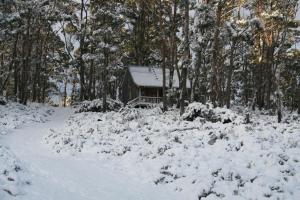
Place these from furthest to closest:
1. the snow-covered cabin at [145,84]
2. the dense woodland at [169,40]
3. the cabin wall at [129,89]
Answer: the cabin wall at [129,89] < the snow-covered cabin at [145,84] < the dense woodland at [169,40]

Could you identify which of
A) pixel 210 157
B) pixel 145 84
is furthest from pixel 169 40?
pixel 210 157

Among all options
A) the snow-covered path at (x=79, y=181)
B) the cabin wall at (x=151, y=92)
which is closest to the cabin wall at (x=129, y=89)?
the cabin wall at (x=151, y=92)

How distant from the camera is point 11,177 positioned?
9.81 meters

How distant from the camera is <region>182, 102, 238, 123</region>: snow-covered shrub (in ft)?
61.2

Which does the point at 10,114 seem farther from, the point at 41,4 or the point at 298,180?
the point at 298,180

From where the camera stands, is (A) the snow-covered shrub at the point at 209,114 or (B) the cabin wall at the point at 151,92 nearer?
(A) the snow-covered shrub at the point at 209,114

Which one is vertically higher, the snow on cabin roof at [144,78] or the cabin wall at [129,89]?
the snow on cabin roof at [144,78]

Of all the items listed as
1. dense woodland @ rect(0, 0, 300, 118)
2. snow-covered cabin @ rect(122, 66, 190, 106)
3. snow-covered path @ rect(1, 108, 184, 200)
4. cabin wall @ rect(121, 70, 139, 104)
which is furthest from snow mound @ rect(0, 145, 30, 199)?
cabin wall @ rect(121, 70, 139, 104)

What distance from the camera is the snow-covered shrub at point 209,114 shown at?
1864 centimetres

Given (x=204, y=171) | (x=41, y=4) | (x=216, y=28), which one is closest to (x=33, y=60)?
(x=41, y=4)

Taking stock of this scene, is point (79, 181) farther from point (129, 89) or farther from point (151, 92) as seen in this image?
point (129, 89)

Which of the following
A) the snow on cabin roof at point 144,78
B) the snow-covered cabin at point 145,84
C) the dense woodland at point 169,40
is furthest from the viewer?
the snow on cabin roof at point 144,78

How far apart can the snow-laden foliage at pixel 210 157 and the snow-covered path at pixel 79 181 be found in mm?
618

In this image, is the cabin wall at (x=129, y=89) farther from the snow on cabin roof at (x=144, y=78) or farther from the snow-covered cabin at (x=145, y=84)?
the snow on cabin roof at (x=144, y=78)
